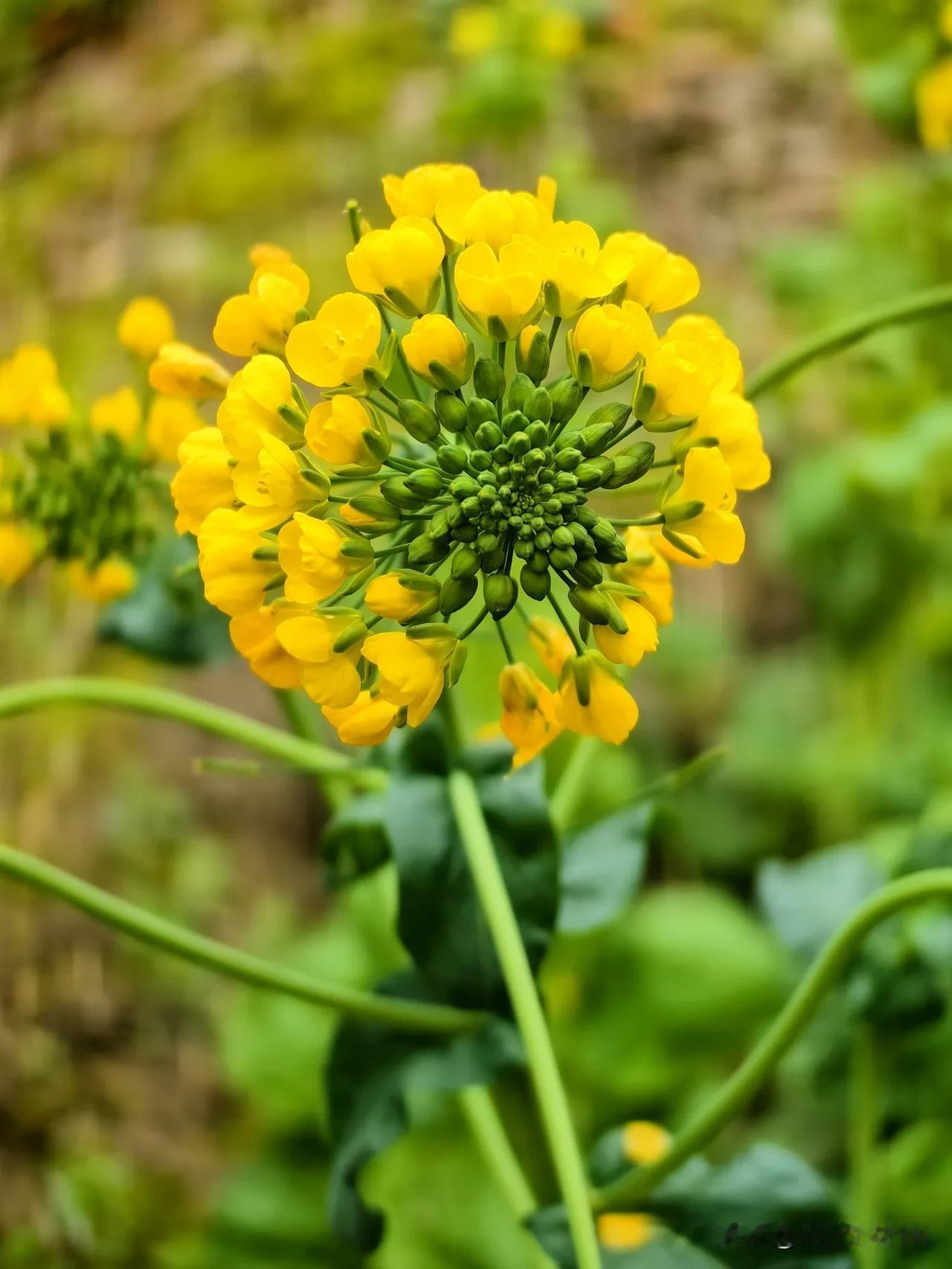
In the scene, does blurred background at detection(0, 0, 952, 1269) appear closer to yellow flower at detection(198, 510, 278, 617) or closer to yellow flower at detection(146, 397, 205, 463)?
yellow flower at detection(146, 397, 205, 463)

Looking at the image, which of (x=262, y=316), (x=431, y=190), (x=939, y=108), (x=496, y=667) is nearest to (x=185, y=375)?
(x=262, y=316)

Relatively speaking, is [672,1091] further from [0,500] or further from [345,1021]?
[0,500]

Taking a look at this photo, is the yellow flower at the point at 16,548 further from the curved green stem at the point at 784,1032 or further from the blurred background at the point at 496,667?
the curved green stem at the point at 784,1032

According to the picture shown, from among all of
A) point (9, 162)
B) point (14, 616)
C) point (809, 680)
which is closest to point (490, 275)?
point (809, 680)

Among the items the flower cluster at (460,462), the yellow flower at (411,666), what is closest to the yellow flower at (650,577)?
the flower cluster at (460,462)

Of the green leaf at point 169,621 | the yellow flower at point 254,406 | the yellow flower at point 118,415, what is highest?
the yellow flower at point 118,415

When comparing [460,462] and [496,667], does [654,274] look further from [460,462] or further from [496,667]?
[496,667]
